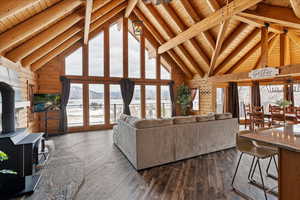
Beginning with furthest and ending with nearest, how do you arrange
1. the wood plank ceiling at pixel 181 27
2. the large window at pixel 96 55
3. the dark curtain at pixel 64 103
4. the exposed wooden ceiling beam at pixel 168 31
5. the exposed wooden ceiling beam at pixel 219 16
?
1. the large window at pixel 96 55
2. the exposed wooden ceiling beam at pixel 168 31
3. the dark curtain at pixel 64 103
4. the exposed wooden ceiling beam at pixel 219 16
5. the wood plank ceiling at pixel 181 27

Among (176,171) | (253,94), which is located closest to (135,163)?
(176,171)

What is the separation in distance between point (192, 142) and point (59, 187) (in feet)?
8.99

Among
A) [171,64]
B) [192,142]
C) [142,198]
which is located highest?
[171,64]

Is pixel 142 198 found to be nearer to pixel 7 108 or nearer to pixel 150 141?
pixel 150 141

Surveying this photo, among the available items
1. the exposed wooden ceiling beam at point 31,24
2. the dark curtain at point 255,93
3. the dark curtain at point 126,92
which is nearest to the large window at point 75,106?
the dark curtain at point 126,92

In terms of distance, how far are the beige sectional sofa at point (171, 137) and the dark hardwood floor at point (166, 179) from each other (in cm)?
19

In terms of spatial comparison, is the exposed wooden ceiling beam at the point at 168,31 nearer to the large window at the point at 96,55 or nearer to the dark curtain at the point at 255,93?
the large window at the point at 96,55

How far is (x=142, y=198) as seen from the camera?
2.08 m

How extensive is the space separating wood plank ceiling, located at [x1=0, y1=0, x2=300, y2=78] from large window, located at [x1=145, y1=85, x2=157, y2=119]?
2067mm

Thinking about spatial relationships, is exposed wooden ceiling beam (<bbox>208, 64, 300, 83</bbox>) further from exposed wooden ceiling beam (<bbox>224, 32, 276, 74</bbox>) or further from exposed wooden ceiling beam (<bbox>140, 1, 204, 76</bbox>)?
exposed wooden ceiling beam (<bbox>224, 32, 276, 74</bbox>)

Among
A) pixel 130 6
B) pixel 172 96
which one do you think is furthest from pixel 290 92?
pixel 130 6

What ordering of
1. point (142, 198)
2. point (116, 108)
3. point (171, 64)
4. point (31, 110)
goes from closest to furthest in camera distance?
point (142, 198) → point (31, 110) → point (116, 108) → point (171, 64)

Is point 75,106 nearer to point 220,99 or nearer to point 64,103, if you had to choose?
point 64,103

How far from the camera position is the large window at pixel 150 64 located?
7.83m
